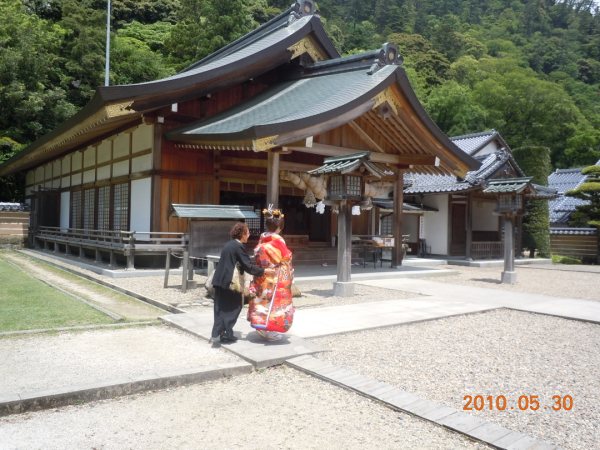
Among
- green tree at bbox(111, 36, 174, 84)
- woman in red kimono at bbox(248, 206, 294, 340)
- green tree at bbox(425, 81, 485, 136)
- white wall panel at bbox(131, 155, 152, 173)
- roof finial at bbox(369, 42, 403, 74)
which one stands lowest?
A: woman in red kimono at bbox(248, 206, 294, 340)

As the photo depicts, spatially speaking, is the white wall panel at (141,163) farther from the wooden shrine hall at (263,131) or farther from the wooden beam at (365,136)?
the wooden beam at (365,136)

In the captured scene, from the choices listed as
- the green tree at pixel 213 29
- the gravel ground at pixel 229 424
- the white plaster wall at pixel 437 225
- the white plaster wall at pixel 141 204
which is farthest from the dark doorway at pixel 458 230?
the green tree at pixel 213 29

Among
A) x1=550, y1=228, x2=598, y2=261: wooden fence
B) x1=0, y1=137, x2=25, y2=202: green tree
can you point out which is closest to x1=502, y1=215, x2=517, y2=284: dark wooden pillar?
x1=550, y1=228, x2=598, y2=261: wooden fence

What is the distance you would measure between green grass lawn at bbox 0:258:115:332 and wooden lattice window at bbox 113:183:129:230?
441cm

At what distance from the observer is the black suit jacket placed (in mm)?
5406

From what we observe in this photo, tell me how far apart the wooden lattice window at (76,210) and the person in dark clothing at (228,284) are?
49.6 feet

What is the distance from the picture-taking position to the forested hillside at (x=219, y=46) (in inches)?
1054

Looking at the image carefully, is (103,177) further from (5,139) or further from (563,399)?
(563,399)

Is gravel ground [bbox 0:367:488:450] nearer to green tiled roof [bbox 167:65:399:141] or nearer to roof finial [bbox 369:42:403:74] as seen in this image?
green tiled roof [bbox 167:65:399:141]

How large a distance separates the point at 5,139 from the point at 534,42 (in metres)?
66.7

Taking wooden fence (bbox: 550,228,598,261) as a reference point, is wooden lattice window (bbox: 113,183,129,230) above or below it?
above

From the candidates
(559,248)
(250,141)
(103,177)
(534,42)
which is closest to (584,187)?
(559,248)

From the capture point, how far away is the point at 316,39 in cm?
1447

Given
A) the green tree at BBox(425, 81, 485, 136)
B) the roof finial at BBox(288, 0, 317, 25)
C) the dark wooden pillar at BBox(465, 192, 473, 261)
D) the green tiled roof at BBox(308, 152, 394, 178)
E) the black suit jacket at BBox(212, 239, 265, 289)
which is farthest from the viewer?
the green tree at BBox(425, 81, 485, 136)
